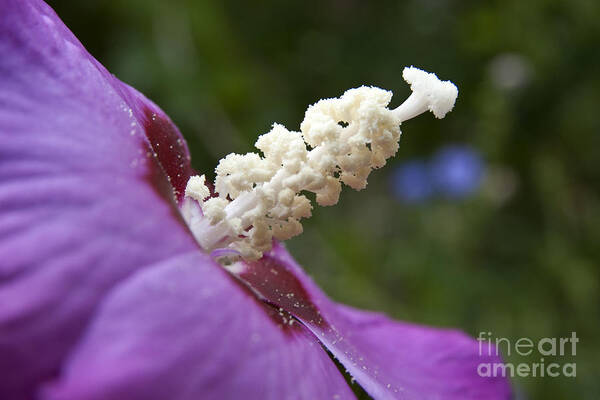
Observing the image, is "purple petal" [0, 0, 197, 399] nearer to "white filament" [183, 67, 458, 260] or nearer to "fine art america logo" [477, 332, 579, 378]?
"white filament" [183, 67, 458, 260]

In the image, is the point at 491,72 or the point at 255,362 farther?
the point at 491,72

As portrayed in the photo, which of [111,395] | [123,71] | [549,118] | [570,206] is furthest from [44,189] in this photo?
[549,118]

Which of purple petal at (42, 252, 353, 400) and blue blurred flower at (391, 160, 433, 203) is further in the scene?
blue blurred flower at (391, 160, 433, 203)

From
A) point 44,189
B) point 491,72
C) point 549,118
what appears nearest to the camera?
point 44,189

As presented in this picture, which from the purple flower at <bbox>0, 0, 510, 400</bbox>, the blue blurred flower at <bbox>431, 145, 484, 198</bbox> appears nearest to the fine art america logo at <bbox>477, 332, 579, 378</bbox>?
the blue blurred flower at <bbox>431, 145, 484, 198</bbox>

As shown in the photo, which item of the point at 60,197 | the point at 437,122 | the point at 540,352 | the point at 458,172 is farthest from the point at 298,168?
the point at 437,122

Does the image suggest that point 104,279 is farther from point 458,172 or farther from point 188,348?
point 458,172

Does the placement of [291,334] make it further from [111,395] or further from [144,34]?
[144,34]
